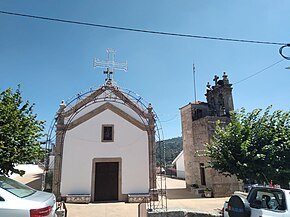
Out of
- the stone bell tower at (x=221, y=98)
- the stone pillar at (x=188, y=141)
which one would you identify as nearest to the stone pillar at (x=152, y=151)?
the stone pillar at (x=188, y=141)

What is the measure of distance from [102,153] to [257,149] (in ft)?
29.3

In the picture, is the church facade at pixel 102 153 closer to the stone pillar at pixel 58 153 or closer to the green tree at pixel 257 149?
the stone pillar at pixel 58 153

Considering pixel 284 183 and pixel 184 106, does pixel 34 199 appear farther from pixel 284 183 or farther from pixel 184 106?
pixel 184 106

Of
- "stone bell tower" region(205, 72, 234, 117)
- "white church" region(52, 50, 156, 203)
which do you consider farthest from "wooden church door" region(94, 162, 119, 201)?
"stone bell tower" region(205, 72, 234, 117)

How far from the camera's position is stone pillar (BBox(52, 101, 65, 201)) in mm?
12320

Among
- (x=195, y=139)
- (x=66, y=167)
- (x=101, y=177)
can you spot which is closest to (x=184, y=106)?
(x=195, y=139)

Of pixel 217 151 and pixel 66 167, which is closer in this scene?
pixel 217 151

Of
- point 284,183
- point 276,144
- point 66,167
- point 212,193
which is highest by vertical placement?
point 276,144

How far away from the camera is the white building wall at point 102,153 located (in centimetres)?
1268

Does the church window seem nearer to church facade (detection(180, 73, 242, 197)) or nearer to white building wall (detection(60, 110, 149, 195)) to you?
white building wall (detection(60, 110, 149, 195))

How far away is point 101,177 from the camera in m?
13.2

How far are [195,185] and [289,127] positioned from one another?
8871mm

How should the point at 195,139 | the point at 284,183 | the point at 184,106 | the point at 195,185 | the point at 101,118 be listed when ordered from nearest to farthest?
the point at 284,183, the point at 101,118, the point at 195,185, the point at 195,139, the point at 184,106

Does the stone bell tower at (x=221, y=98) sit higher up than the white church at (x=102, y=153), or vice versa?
the stone bell tower at (x=221, y=98)
